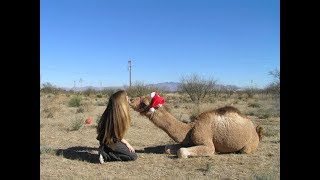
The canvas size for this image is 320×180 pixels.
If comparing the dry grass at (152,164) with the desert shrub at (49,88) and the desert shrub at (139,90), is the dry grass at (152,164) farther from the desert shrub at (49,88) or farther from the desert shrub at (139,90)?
the desert shrub at (49,88)

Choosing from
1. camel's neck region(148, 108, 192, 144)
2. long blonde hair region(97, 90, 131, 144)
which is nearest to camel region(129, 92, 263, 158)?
camel's neck region(148, 108, 192, 144)

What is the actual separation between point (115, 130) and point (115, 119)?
24 cm

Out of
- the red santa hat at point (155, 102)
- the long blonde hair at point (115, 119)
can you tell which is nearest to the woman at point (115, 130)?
the long blonde hair at point (115, 119)

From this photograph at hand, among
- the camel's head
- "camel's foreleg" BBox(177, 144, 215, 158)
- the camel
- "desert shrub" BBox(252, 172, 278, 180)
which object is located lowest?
"desert shrub" BBox(252, 172, 278, 180)

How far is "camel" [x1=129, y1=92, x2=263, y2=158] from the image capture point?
29.3 feet

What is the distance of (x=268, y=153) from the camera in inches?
376

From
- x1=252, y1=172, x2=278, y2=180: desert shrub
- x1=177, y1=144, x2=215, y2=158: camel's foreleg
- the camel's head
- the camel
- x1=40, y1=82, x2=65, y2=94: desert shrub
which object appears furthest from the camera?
x1=40, y1=82, x2=65, y2=94: desert shrub

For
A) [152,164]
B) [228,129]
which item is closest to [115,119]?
[152,164]

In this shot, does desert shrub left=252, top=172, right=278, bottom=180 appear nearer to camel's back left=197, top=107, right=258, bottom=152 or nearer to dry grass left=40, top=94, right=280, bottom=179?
dry grass left=40, top=94, right=280, bottom=179

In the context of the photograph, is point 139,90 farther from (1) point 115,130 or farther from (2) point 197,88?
(1) point 115,130

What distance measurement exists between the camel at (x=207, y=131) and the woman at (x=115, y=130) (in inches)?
30.8

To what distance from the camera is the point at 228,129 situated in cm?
909
